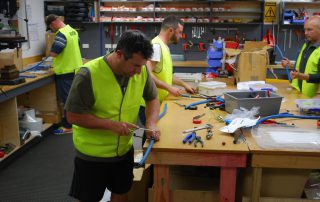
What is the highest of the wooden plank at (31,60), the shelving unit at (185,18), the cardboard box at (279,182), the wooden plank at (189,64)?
the shelving unit at (185,18)

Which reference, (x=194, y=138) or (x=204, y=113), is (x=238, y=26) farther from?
(x=194, y=138)

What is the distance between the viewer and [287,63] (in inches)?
135

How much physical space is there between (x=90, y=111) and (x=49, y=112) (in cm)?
322

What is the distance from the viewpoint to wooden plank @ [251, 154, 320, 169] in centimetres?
170

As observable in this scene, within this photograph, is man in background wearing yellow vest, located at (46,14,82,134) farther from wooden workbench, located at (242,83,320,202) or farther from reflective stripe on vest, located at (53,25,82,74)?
wooden workbench, located at (242,83,320,202)

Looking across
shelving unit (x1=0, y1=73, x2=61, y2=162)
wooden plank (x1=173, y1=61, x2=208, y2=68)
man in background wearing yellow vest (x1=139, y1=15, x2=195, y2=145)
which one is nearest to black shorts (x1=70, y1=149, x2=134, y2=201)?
man in background wearing yellow vest (x1=139, y1=15, x2=195, y2=145)

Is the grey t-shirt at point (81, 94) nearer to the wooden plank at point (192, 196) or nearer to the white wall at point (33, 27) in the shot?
the wooden plank at point (192, 196)

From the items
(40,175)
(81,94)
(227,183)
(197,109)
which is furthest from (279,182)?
(40,175)

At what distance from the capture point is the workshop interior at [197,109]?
1.77 m

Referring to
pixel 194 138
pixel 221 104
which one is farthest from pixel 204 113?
pixel 194 138

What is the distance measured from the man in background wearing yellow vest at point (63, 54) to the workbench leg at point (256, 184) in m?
3.13

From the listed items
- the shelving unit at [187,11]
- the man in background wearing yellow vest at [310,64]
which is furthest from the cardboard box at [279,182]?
the shelving unit at [187,11]

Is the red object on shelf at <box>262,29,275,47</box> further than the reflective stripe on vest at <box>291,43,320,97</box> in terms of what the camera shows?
Yes

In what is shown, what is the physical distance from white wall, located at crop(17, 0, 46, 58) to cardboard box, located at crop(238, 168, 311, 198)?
4.33 meters
